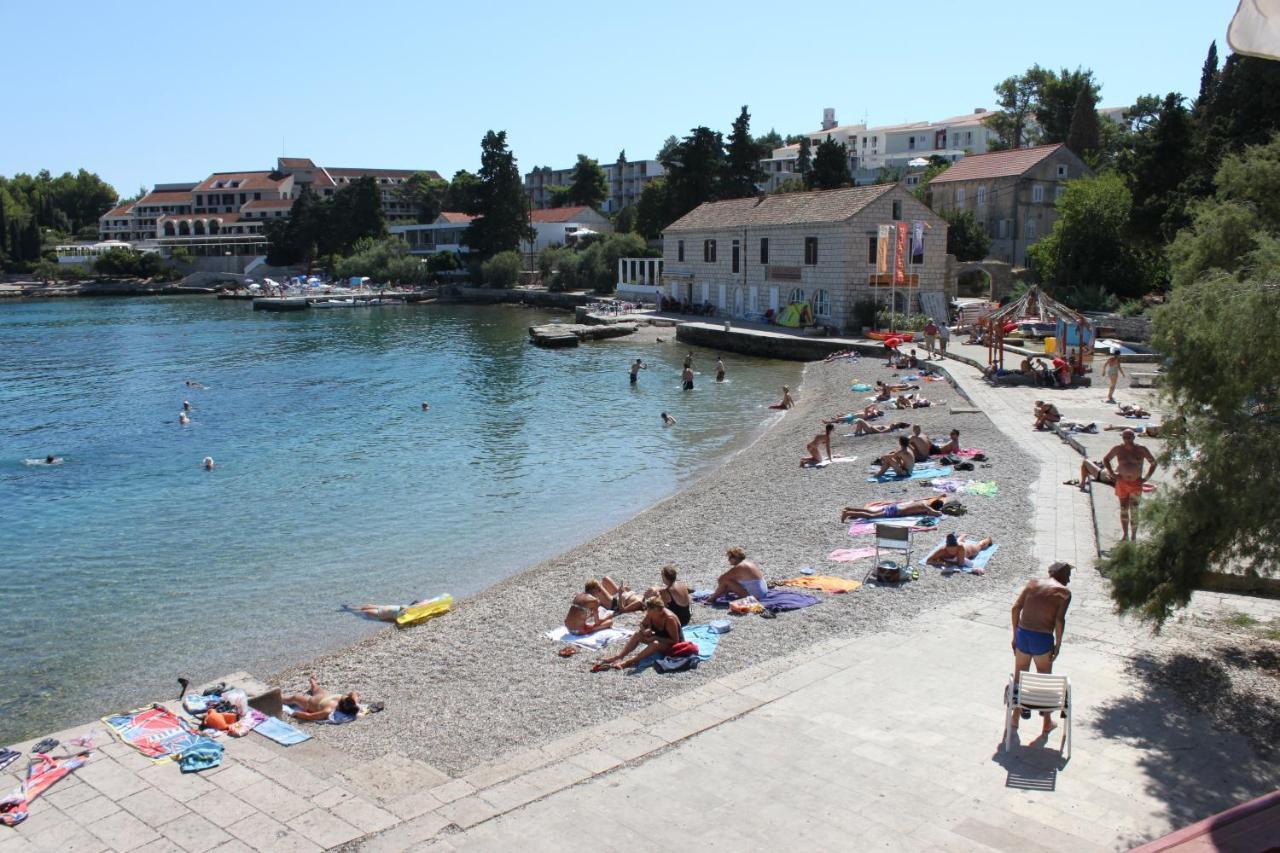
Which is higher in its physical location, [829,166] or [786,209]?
[829,166]

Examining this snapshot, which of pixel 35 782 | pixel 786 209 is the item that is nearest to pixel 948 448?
pixel 35 782

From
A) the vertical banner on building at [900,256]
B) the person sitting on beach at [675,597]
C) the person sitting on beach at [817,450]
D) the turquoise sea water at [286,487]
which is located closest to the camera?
the person sitting on beach at [675,597]

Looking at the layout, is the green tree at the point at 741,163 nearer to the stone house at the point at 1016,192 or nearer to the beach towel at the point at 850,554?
the stone house at the point at 1016,192

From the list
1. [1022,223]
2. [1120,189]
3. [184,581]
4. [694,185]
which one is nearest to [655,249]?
[694,185]

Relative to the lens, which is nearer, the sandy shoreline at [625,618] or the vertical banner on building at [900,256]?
the sandy shoreline at [625,618]

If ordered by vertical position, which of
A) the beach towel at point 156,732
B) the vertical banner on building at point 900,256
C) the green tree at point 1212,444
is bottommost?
the beach towel at point 156,732

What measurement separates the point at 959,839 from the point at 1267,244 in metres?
5.28

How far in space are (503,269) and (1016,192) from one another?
47241 mm

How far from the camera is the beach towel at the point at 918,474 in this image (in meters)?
20.6

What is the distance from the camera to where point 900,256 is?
45.9 m

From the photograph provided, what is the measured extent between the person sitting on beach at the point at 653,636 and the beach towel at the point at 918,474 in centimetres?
1043

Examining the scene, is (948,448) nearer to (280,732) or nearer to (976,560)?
(976,560)

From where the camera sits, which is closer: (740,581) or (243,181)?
(740,581)

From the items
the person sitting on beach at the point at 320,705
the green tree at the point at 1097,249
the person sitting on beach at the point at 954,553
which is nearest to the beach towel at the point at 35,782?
the person sitting on beach at the point at 320,705
